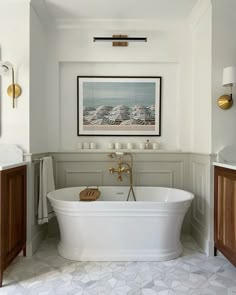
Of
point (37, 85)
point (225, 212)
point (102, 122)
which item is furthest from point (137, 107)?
point (225, 212)

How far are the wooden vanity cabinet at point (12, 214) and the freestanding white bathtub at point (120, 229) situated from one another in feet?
1.13

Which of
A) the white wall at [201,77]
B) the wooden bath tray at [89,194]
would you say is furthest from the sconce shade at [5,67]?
the white wall at [201,77]

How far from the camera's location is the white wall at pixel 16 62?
2.58m

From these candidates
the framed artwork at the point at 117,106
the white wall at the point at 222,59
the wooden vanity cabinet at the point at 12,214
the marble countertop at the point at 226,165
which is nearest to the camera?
the wooden vanity cabinet at the point at 12,214

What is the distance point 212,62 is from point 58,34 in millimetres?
1916

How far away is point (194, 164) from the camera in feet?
10.1

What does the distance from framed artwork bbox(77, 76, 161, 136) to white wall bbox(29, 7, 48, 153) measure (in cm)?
47

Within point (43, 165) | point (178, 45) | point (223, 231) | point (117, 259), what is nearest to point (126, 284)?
point (117, 259)

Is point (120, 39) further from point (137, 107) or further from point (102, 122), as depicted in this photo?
point (102, 122)

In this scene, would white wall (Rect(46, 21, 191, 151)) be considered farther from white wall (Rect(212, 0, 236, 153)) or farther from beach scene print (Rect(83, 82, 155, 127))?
white wall (Rect(212, 0, 236, 153))

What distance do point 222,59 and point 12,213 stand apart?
2526mm

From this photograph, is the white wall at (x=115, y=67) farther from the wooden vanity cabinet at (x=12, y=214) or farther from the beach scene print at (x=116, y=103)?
the wooden vanity cabinet at (x=12, y=214)

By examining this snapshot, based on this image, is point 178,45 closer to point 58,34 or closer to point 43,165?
point 58,34

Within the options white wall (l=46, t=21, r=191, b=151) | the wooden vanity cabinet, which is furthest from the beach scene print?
the wooden vanity cabinet
